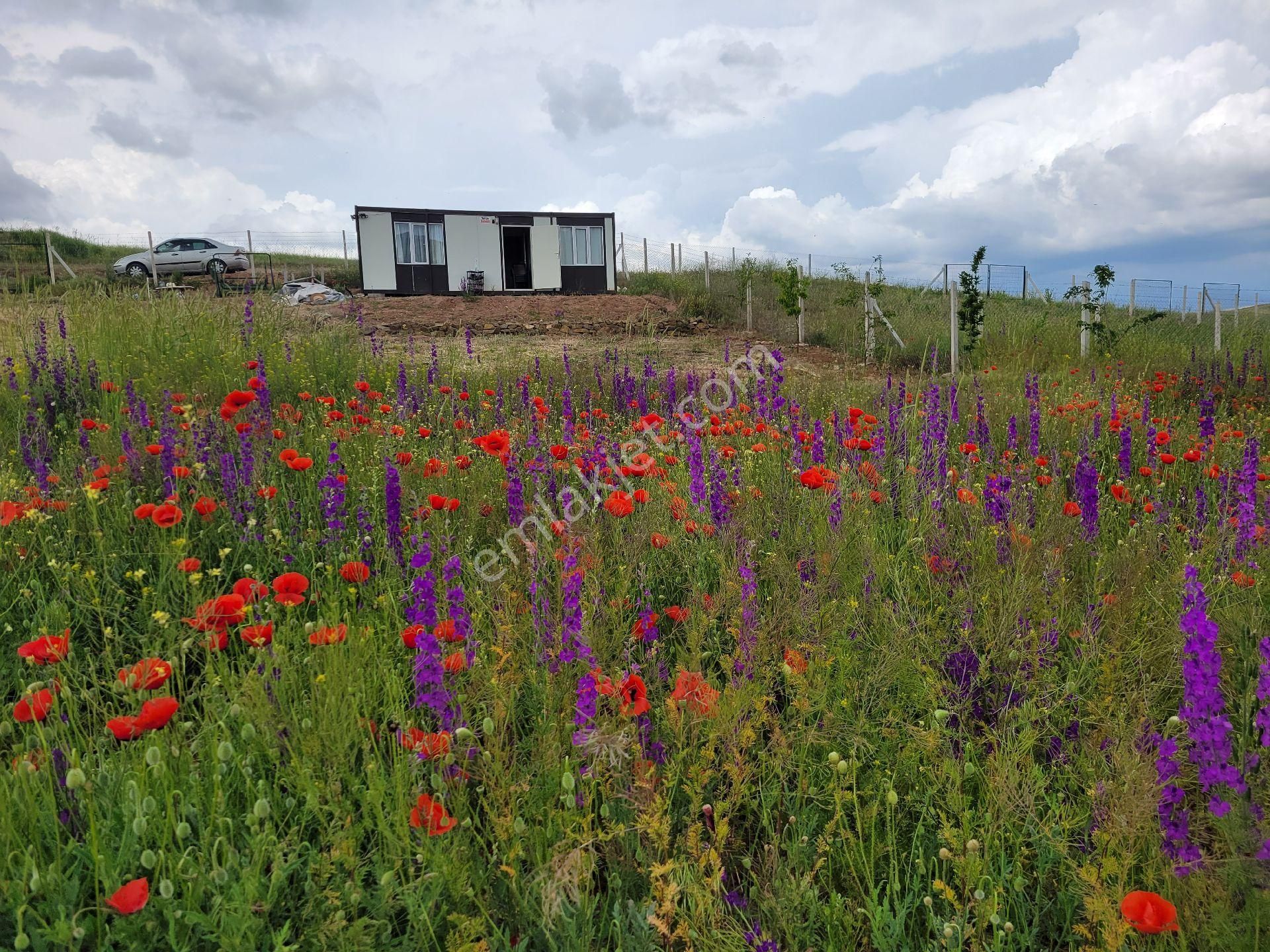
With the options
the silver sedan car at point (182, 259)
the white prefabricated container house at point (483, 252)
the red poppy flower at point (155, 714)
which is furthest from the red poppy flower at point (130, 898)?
the silver sedan car at point (182, 259)

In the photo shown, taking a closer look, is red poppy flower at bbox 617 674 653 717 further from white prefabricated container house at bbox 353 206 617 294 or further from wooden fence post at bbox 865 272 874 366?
white prefabricated container house at bbox 353 206 617 294

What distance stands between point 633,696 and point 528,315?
17.0 metres

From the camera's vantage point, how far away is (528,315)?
711 inches

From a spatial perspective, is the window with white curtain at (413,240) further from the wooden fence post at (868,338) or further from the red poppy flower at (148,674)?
the red poppy flower at (148,674)

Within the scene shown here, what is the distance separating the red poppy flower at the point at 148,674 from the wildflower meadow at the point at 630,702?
12 centimetres

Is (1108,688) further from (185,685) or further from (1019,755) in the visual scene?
(185,685)

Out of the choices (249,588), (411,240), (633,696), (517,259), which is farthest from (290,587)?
(517,259)

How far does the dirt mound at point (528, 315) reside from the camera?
1563 cm

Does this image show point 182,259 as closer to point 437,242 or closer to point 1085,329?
point 437,242

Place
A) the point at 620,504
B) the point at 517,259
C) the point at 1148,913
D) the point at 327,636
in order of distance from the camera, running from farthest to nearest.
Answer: the point at 517,259
the point at 620,504
the point at 327,636
the point at 1148,913

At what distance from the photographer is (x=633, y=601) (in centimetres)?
284

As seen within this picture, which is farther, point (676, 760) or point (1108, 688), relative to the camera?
point (1108, 688)

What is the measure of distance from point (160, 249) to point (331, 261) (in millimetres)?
10460

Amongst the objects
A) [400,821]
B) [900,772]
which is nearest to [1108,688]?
[900,772]
